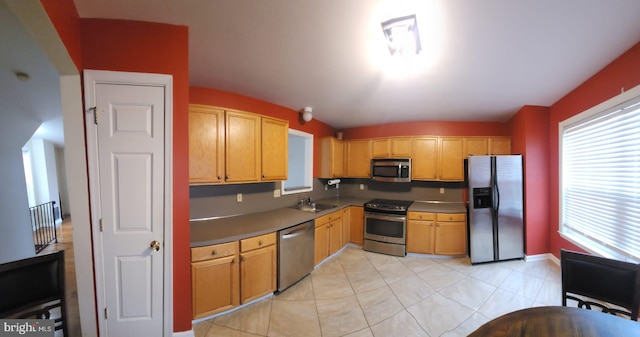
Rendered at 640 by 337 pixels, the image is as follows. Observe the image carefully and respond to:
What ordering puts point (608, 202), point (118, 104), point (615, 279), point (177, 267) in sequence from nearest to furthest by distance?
point (615, 279) → point (118, 104) → point (177, 267) → point (608, 202)

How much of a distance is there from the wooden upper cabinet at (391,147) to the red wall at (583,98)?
185 centimetres

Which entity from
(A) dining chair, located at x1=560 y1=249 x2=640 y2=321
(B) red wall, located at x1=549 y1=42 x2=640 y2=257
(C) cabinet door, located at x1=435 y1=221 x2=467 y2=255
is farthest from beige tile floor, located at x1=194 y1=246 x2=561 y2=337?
(A) dining chair, located at x1=560 y1=249 x2=640 y2=321

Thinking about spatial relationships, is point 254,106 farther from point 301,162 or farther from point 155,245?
point 155,245

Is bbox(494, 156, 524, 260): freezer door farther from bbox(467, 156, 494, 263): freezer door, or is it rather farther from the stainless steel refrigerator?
bbox(467, 156, 494, 263): freezer door

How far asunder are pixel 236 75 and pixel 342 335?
2.61 meters

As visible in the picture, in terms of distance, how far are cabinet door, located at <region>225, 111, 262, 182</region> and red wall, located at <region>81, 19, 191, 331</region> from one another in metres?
0.70

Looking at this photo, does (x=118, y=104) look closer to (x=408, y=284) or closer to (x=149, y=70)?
(x=149, y=70)

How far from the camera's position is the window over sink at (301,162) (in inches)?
144

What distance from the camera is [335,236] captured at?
10.7 feet

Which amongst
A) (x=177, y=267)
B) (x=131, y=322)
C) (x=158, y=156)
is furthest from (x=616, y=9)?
(x=131, y=322)

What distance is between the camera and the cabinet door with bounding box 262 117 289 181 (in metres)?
2.51

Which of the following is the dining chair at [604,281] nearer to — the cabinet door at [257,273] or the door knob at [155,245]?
the cabinet door at [257,273]

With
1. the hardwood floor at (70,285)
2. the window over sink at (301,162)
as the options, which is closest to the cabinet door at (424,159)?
the window over sink at (301,162)

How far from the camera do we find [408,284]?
2504 mm
